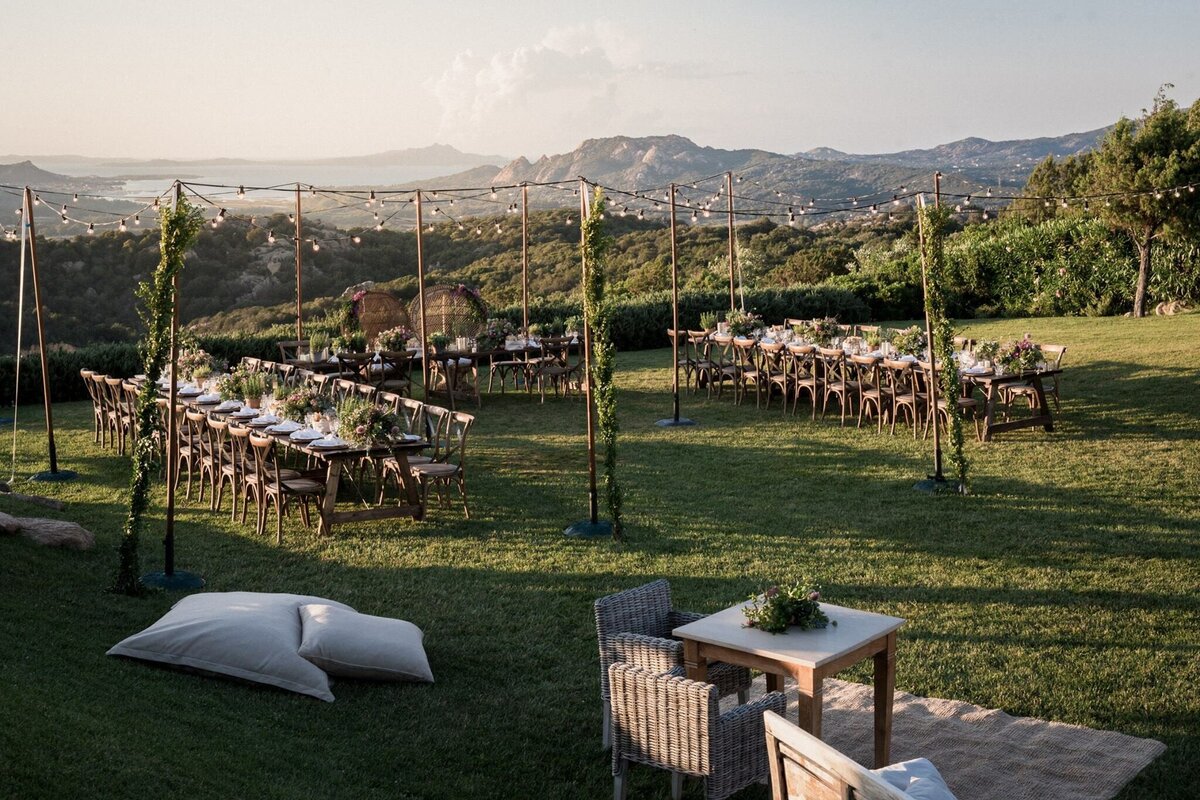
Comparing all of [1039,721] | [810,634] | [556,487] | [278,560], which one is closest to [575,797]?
[810,634]

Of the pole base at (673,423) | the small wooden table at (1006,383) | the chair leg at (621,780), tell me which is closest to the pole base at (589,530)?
the chair leg at (621,780)

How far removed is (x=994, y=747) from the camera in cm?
530

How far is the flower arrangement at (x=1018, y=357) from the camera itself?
1275cm

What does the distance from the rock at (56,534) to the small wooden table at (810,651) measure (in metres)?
5.67

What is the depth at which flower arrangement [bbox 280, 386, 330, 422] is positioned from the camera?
10.7 metres

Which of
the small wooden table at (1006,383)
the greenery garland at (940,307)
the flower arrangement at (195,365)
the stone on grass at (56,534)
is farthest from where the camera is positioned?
the flower arrangement at (195,365)

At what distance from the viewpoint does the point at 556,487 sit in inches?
445

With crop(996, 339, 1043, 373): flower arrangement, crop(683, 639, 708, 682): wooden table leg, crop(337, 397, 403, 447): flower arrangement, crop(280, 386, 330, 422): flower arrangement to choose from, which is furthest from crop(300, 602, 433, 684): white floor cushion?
crop(996, 339, 1043, 373): flower arrangement

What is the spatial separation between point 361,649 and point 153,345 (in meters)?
2.95

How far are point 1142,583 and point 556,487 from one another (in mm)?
5476

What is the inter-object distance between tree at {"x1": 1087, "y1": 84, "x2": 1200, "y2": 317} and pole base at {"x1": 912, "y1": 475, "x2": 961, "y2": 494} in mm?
13345

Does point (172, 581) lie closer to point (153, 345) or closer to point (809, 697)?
point (153, 345)

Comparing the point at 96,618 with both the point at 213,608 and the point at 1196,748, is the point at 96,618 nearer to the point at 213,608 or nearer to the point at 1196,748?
the point at 213,608

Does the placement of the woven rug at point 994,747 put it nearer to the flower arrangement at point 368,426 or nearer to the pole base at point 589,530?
the pole base at point 589,530
